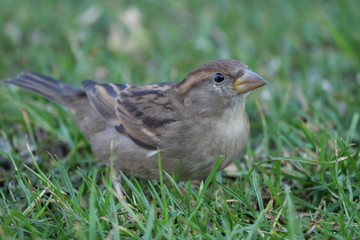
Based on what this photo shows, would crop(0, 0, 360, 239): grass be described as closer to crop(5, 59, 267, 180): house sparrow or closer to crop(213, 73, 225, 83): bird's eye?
crop(5, 59, 267, 180): house sparrow

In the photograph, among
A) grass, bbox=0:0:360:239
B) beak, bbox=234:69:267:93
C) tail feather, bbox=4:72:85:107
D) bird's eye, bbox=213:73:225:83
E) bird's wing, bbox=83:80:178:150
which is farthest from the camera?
tail feather, bbox=4:72:85:107

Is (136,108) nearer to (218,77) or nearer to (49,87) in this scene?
(218,77)

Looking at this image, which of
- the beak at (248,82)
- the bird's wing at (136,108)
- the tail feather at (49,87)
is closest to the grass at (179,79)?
the tail feather at (49,87)

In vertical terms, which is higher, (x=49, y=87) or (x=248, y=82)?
(x=49, y=87)

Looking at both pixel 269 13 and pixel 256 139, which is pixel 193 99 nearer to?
pixel 256 139

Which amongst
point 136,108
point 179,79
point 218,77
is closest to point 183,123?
point 218,77

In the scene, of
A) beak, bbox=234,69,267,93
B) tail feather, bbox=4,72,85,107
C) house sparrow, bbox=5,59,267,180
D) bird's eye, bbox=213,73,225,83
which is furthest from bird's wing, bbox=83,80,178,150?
beak, bbox=234,69,267,93
